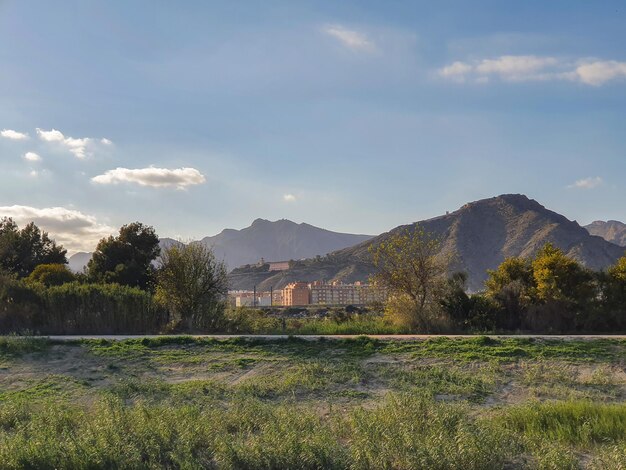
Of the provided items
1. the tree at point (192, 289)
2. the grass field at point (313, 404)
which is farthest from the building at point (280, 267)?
the grass field at point (313, 404)

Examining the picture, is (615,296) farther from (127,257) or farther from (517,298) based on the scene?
(127,257)

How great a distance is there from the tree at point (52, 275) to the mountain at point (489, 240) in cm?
5453

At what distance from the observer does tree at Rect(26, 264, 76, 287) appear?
32906 mm

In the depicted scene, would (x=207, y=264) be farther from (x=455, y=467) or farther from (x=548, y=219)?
(x=548, y=219)

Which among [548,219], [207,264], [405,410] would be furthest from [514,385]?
[548,219]

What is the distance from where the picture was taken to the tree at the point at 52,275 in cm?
3291

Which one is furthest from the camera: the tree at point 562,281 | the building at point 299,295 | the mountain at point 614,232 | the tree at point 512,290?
the mountain at point 614,232

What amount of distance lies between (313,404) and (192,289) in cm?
1331

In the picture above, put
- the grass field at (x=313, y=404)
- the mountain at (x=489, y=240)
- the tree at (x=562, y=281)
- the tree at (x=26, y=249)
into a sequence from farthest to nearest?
1. the mountain at (x=489, y=240)
2. the tree at (x=26, y=249)
3. the tree at (x=562, y=281)
4. the grass field at (x=313, y=404)

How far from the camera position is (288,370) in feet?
50.8

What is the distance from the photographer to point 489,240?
10362 cm

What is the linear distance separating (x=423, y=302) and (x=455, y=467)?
15245 millimetres

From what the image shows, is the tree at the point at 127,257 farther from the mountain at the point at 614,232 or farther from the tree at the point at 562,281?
the mountain at the point at 614,232

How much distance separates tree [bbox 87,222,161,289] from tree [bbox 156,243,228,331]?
31.4 feet
